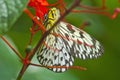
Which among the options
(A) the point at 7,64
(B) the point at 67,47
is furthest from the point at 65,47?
(A) the point at 7,64

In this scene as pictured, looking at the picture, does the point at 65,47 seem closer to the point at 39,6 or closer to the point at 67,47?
the point at 67,47

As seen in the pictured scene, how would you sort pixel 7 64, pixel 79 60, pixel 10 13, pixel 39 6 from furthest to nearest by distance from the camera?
pixel 79 60 → pixel 7 64 → pixel 39 6 → pixel 10 13

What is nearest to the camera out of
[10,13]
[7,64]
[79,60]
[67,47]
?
[10,13]

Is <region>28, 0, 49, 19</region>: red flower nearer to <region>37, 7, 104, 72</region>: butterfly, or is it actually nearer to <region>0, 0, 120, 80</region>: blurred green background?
<region>37, 7, 104, 72</region>: butterfly

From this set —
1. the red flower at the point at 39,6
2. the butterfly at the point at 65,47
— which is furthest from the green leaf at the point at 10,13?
the butterfly at the point at 65,47

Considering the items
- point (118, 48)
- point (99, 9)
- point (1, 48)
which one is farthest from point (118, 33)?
point (99, 9)

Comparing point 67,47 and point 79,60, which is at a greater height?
point 67,47
